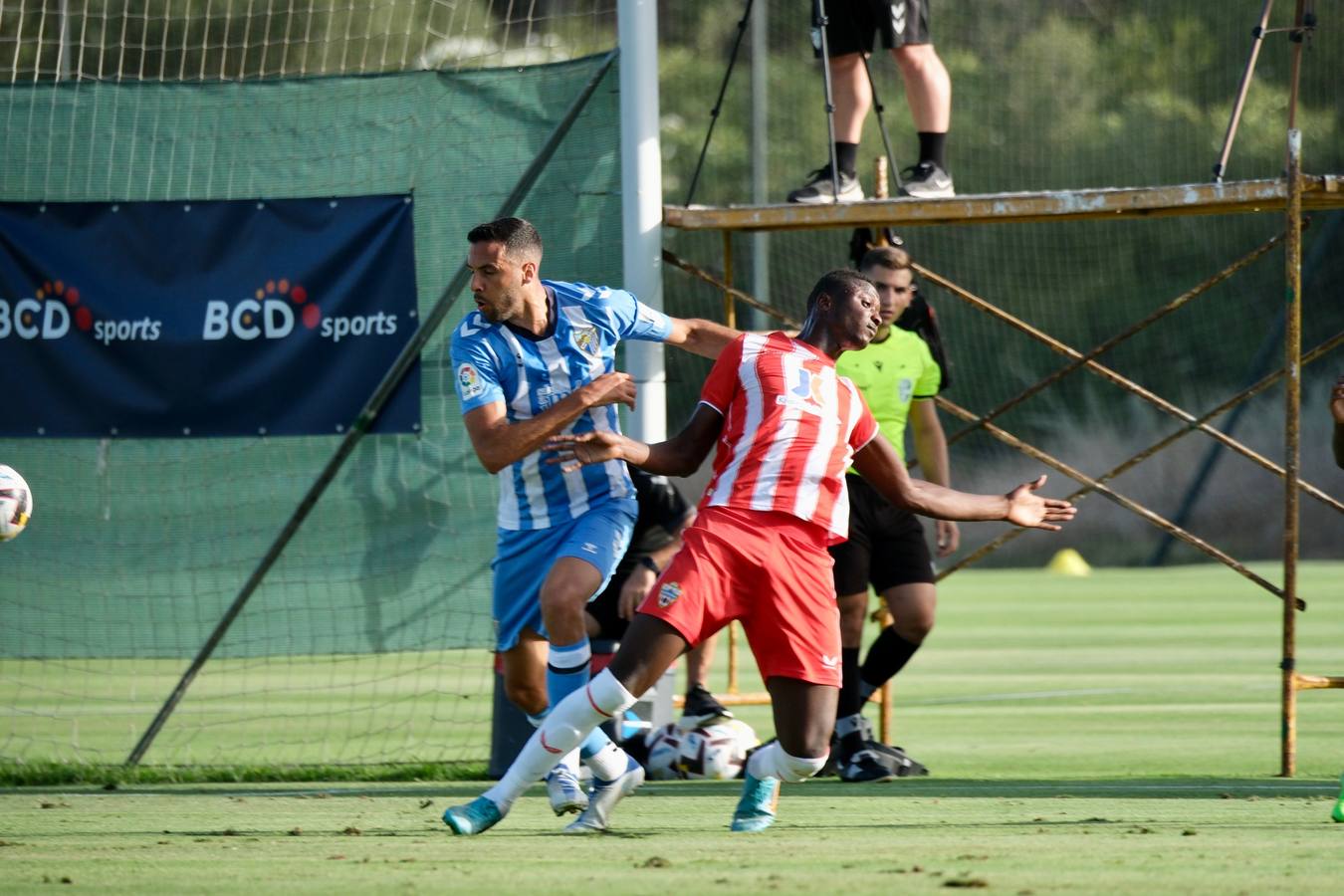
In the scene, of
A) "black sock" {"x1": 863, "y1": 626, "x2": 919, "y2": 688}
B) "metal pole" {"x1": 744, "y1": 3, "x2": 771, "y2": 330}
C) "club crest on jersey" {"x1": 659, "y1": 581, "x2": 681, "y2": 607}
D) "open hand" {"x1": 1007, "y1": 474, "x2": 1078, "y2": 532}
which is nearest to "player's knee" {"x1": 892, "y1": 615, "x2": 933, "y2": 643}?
"black sock" {"x1": 863, "y1": 626, "x2": 919, "y2": 688}

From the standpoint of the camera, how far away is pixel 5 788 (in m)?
8.37

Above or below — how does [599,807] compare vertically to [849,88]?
below

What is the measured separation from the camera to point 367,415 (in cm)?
885

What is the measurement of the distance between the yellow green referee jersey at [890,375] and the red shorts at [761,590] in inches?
100

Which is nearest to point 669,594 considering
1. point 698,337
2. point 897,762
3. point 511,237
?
point 511,237

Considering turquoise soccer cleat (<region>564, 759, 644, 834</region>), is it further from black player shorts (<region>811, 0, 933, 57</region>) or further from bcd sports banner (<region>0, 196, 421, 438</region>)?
black player shorts (<region>811, 0, 933, 57</region>)

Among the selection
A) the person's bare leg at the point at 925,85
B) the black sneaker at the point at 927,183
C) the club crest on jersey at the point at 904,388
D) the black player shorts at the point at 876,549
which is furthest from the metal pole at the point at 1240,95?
the black player shorts at the point at 876,549

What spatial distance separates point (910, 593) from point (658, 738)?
133 cm

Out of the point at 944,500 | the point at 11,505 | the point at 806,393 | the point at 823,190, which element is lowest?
the point at 11,505

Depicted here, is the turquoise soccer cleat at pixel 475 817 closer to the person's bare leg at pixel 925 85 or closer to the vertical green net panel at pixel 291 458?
the vertical green net panel at pixel 291 458

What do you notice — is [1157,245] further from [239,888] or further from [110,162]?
[239,888]

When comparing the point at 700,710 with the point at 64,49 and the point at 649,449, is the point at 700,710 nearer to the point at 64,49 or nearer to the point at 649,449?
the point at 649,449

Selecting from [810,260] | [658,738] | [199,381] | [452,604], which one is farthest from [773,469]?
[810,260]

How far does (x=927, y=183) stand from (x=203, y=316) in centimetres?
359
